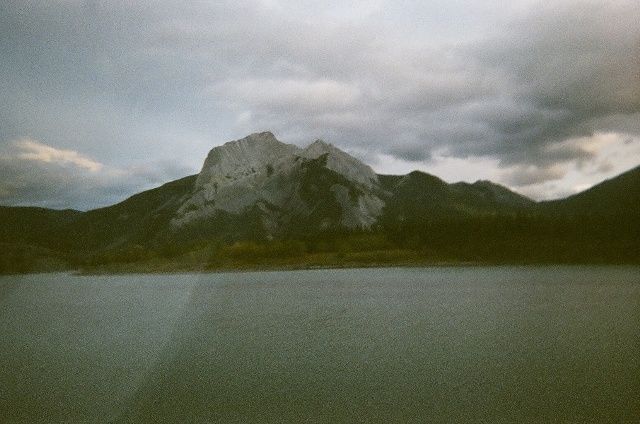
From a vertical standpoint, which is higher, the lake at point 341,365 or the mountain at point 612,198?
the mountain at point 612,198

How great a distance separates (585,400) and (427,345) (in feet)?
33.7

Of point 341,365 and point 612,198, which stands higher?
point 612,198

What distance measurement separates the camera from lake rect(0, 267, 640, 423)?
16984 mm

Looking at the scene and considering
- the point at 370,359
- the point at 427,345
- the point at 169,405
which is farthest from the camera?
the point at 427,345

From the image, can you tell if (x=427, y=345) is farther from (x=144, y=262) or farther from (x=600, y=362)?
(x=144, y=262)

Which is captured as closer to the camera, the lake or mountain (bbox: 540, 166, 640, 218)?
the lake

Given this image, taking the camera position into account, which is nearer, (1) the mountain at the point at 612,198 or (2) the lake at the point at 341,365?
(2) the lake at the point at 341,365

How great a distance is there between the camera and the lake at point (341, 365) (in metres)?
17.0

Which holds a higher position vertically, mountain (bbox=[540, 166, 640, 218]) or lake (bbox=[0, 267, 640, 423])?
mountain (bbox=[540, 166, 640, 218])

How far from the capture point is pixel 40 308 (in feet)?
206

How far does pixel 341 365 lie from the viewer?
23188 millimetres

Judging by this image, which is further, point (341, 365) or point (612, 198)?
point (612, 198)

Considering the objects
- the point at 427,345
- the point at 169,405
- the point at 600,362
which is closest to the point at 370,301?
the point at 427,345

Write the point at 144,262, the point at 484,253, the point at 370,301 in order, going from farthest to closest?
1. the point at 144,262
2. the point at 484,253
3. the point at 370,301
